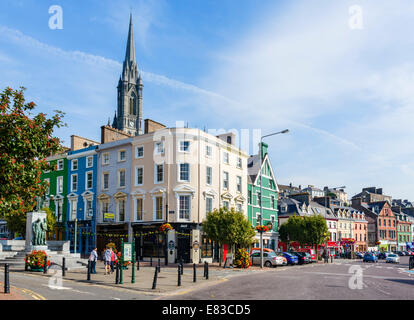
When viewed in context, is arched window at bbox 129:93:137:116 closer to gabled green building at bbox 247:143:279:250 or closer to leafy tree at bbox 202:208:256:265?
gabled green building at bbox 247:143:279:250

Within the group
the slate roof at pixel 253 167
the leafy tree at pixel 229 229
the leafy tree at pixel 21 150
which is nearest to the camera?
the leafy tree at pixel 21 150

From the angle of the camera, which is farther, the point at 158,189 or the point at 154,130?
the point at 154,130

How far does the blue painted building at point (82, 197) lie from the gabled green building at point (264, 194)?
18.8 metres

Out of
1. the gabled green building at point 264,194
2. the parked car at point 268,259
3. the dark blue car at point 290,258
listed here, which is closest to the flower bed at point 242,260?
the parked car at point 268,259

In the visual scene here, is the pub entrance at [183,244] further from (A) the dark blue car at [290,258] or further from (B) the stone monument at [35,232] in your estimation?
(B) the stone monument at [35,232]

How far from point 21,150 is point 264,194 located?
43.5m

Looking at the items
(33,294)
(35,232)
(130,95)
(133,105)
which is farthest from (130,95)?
(33,294)

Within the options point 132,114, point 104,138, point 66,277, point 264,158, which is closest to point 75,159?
point 104,138

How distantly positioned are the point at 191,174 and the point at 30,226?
52.2 feet

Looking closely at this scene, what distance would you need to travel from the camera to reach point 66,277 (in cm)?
2273

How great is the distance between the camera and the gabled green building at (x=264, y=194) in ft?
171

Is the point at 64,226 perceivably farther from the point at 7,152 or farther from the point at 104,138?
the point at 7,152

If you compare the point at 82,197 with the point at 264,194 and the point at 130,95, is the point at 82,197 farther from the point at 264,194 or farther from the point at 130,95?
the point at 130,95
